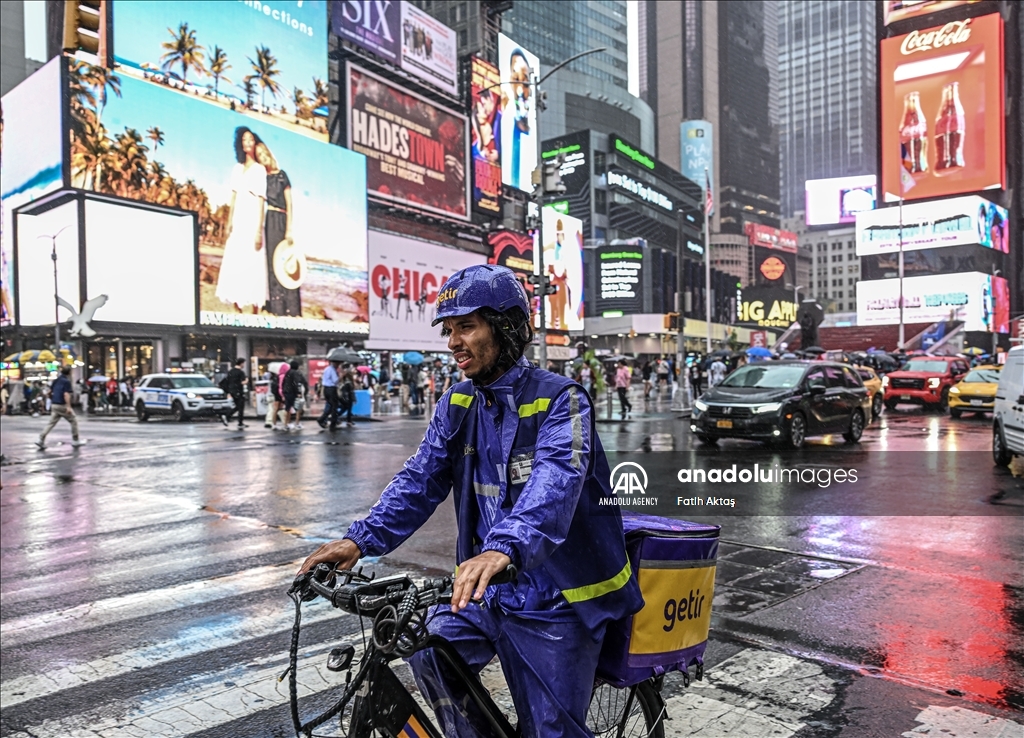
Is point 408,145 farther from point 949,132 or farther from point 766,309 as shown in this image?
point 766,309

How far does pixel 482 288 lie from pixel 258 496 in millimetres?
8831

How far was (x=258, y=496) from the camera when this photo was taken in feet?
33.6

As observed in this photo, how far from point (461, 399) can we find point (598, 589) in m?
0.68

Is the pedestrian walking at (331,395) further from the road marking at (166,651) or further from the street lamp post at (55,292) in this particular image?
the street lamp post at (55,292)

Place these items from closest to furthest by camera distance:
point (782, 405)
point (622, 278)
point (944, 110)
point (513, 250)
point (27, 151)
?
point (782, 405), point (27, 151), point (513, 250), point (944, 110), point (622, 278)

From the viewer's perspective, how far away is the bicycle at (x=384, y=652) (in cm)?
180

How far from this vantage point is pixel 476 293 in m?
2.22

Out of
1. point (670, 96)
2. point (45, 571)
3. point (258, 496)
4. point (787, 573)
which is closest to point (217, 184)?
point (258, 496)

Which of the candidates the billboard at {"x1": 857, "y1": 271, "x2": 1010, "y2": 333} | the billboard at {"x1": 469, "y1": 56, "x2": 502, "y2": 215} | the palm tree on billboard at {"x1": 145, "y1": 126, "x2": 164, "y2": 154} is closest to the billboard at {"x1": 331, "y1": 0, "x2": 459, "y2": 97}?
the billboard at {"x1": 469, "y1": 56, "x2": 502, "y2": 215}

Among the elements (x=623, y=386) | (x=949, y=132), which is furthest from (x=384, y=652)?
(x=949, y=132)

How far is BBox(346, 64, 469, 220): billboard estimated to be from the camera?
59.4m

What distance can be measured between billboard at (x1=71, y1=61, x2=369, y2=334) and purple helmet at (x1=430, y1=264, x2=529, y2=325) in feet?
139

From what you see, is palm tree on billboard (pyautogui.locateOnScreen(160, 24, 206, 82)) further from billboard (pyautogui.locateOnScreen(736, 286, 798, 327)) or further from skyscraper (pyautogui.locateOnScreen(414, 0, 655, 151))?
billboard (pyautogui.locateOnScreen(736, 286, 798, 327))

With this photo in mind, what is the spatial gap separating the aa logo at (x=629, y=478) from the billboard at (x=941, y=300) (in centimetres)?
7400
